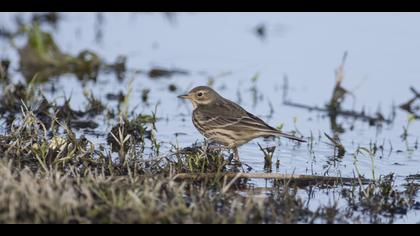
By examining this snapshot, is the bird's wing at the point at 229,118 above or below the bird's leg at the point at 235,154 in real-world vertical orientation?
above

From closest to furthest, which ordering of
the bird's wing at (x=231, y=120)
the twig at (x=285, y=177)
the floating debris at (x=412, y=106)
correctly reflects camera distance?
the twig at (x=285, y=177) → the bird's wing at (x=231, y=120) → the floating debris at (x=412, y=106)

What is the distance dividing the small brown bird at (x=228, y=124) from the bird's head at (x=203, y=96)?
3 cm

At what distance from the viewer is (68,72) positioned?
14078mm

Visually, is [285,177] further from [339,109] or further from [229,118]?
[339,109]

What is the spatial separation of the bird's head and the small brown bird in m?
0.03

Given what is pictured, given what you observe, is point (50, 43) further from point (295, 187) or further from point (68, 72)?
point (295, 187)

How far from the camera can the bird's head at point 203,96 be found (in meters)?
10.5

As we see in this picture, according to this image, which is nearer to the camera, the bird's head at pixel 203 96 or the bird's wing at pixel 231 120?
the bird's wing at pixel 231 120

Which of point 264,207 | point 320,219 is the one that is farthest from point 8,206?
point 320,219

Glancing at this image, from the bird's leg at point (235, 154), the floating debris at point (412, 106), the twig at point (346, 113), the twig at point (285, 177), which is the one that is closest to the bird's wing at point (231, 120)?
the bird's leg at point (235, 154)

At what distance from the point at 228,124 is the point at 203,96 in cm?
102

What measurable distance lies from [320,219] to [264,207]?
0.49 metres

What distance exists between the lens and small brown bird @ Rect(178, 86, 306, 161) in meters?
9.44

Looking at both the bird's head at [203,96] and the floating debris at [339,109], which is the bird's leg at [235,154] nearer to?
the bird's head at [203,96]
